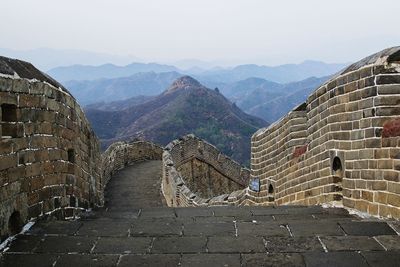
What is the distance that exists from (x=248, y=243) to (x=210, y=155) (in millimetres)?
18801

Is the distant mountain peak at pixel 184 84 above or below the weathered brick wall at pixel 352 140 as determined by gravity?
above

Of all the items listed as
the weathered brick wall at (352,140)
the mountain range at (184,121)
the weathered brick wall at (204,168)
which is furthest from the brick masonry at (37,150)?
the mountain range at (184,121)

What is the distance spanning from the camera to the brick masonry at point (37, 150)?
13.9 feet

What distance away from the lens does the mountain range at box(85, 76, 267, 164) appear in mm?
72875

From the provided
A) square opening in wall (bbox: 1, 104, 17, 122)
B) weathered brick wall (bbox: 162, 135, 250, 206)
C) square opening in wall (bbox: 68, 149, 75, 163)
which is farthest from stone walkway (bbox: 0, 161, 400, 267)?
weathered brick wall (bbox: 162, 135, 250, 206)

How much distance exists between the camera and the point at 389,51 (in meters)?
5.48

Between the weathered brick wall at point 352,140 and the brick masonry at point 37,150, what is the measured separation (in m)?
3.15

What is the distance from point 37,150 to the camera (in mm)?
4914

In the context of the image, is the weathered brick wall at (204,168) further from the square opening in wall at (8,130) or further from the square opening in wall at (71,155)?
the square opening in wall at (8,130)

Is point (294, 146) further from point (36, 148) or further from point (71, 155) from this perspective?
point (36, 148)

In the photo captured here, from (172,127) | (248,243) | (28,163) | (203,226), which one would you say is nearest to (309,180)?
(203,226)

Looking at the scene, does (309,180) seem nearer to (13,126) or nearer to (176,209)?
(176,209)

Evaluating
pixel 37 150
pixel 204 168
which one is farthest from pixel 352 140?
pixel 204 168

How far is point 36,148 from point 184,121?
241 ft
